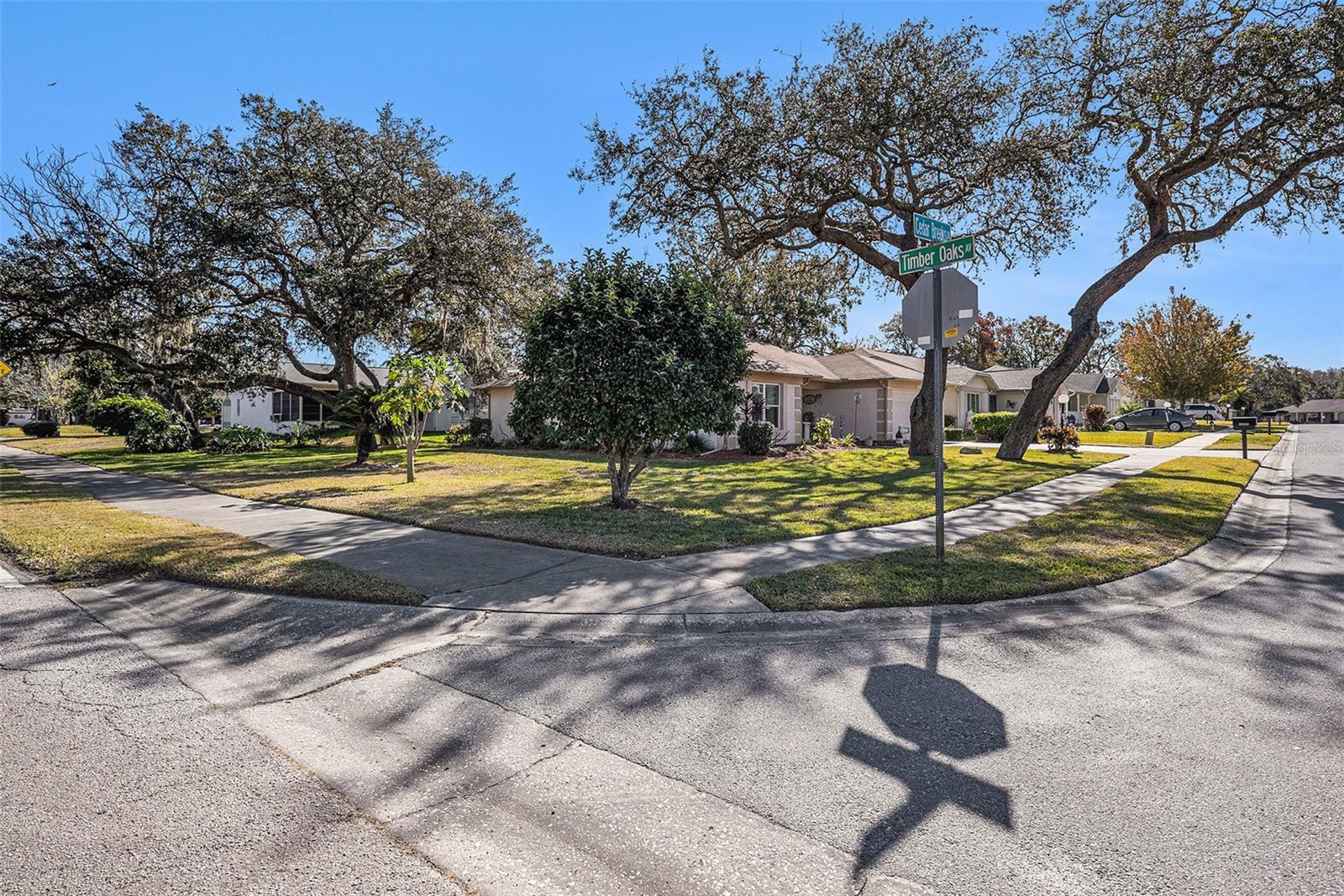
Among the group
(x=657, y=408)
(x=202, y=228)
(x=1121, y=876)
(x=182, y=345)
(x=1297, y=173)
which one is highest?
(x=1297, y=173)

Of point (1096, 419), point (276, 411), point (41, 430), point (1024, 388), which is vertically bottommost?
point (41, 430)

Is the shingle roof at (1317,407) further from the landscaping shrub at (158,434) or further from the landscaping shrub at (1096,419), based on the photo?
the landscaping shrub at (158,434)

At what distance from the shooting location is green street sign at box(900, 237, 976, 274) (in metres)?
6.03

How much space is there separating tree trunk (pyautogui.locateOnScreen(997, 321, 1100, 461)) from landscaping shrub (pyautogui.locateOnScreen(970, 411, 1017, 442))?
11559 millimetres

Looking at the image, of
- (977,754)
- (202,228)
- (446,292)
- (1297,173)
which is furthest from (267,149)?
(1297,173)

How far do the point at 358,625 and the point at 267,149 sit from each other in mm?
19390

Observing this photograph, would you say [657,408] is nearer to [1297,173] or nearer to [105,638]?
[105,638]

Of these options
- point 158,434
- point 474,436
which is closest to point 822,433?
point 474,436

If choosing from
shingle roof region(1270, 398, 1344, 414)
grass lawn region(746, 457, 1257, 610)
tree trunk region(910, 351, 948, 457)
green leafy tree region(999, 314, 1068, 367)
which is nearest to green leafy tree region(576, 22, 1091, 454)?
tree trunk region(910, 351, 948, 457)

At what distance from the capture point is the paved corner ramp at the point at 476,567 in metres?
5.75

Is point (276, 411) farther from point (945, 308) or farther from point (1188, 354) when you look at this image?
point (1188, 354)

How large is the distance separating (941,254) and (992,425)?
91.2 feet

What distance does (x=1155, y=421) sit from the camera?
41.4m

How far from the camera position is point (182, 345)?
2173cm
